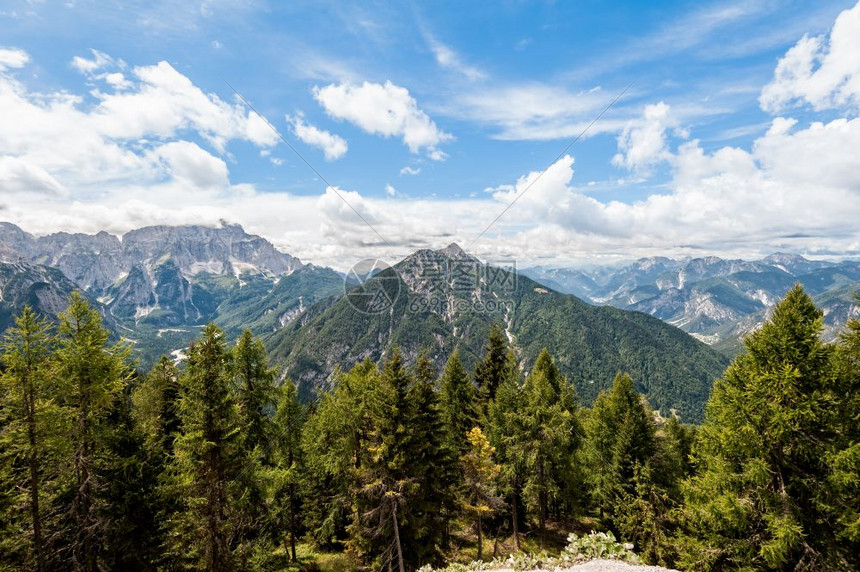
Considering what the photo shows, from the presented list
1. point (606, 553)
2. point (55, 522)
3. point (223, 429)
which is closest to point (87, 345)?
point (223, 429)

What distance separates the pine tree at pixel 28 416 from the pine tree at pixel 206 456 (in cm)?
479

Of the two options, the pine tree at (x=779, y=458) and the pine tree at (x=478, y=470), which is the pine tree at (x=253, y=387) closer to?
the pine tree at (x=478, y=470)

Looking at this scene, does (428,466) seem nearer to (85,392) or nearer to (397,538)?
(397,538)

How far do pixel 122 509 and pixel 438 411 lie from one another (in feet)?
56.2

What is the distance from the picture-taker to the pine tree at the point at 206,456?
58.4 feet

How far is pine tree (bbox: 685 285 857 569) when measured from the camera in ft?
42.9

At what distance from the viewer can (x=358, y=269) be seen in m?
69.1

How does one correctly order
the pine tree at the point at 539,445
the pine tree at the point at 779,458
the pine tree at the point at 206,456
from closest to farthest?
the pine tree at the point at 779,458 → the pine tree at the point at 206,456 → the pine tree at the point at 539,445

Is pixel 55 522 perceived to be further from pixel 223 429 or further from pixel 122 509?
pixel 223 429

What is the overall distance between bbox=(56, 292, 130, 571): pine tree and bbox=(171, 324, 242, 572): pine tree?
3.15 meters

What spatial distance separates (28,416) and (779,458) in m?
28.6

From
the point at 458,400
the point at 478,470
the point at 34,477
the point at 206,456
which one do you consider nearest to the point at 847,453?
the point at 478,470

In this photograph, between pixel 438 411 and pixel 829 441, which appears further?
pixel 438 411

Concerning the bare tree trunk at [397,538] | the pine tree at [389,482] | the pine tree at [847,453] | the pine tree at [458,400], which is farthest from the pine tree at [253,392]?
the pine tree at [847,453]
